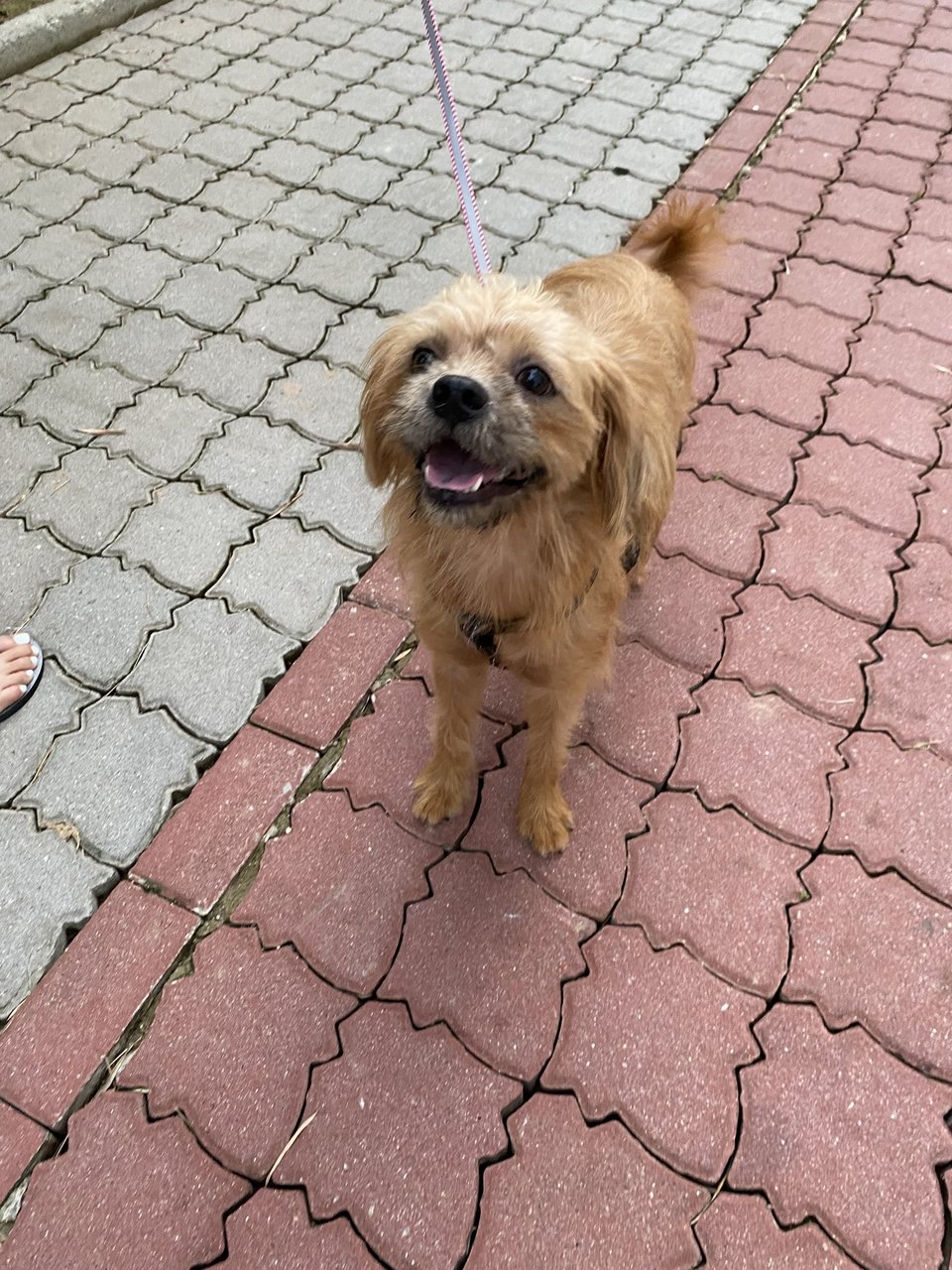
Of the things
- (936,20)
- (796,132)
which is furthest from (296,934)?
(936,20)

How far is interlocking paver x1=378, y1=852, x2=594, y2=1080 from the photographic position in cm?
215

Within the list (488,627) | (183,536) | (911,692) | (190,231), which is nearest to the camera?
(488,627)

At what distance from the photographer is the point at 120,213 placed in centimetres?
469

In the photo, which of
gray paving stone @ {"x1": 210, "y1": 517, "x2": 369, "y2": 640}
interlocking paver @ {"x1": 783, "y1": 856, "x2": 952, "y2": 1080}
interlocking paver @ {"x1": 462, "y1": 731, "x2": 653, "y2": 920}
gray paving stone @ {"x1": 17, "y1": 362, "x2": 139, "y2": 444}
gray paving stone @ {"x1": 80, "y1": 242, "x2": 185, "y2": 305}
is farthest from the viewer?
gray paving stone @ {"x1": 80, "y1": 242, "x2": 185, "y2": 305}

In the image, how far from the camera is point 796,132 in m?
4.92

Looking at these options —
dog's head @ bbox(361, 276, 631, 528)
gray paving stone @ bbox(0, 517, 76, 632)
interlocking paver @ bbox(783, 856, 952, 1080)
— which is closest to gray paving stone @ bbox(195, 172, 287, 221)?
gray paving stone @ bbox(0, 517, 76, 632)

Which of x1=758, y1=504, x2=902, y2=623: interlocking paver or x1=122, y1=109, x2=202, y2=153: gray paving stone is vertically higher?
x1=122, y1=109, x2=202, y2=153: gray paving stone

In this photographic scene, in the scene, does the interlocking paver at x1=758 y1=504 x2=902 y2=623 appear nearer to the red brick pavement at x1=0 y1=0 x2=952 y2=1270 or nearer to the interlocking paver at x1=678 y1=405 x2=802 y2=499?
the red brick pavement at x1=0 y1=0 x2=952 y2=1270

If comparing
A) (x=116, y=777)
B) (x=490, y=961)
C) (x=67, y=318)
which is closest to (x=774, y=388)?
(x=490, y=961)

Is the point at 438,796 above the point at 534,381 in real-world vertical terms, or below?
below

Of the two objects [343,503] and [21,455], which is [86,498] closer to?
[21,455]

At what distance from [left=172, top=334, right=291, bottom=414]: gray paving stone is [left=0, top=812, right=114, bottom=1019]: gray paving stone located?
6.56ft

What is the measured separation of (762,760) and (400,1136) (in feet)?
4.85

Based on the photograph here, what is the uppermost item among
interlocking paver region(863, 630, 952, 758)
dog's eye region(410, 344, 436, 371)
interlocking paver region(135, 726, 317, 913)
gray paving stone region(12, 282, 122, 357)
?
dog's eye region(410, 344, 436, 371)
